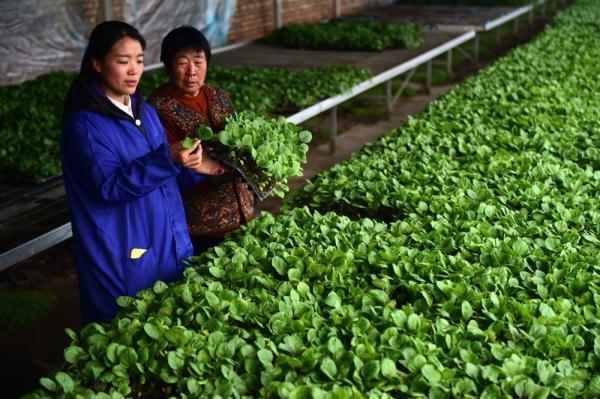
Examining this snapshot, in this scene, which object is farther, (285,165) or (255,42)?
(255,42)

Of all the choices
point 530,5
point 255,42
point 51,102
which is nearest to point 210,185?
point 51,102

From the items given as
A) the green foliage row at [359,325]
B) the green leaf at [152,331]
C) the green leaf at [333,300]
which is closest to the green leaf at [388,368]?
the green foliage row at [359,325]

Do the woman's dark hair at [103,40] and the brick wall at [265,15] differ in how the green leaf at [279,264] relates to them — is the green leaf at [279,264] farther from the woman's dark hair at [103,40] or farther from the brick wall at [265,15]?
the brick wall at [265,15]

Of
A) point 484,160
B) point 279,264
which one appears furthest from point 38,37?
point 279,264

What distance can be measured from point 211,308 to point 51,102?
5.49m

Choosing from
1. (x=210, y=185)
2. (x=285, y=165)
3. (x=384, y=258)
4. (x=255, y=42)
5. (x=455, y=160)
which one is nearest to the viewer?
(x=384, y=258)

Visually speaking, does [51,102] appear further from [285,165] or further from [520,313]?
[520,313]

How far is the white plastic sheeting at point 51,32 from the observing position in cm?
950

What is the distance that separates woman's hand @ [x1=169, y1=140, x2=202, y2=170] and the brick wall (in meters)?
11.2

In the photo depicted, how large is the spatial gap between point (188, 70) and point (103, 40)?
75 cm

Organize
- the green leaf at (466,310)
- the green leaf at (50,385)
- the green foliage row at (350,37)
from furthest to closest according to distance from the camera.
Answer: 1. the green foliage row at (350,37)
2. the green leaf at (466,310)
3. the green leaf at (50,385)

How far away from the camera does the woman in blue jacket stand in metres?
3.07

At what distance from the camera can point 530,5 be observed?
19.7 m

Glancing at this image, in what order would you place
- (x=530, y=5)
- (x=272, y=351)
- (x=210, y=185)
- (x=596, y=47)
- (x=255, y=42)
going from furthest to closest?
(x=530, y=5) → (x=255, y=42) → (x=596, y=47) → (x=210, y=185) → (x=272, y=351)
